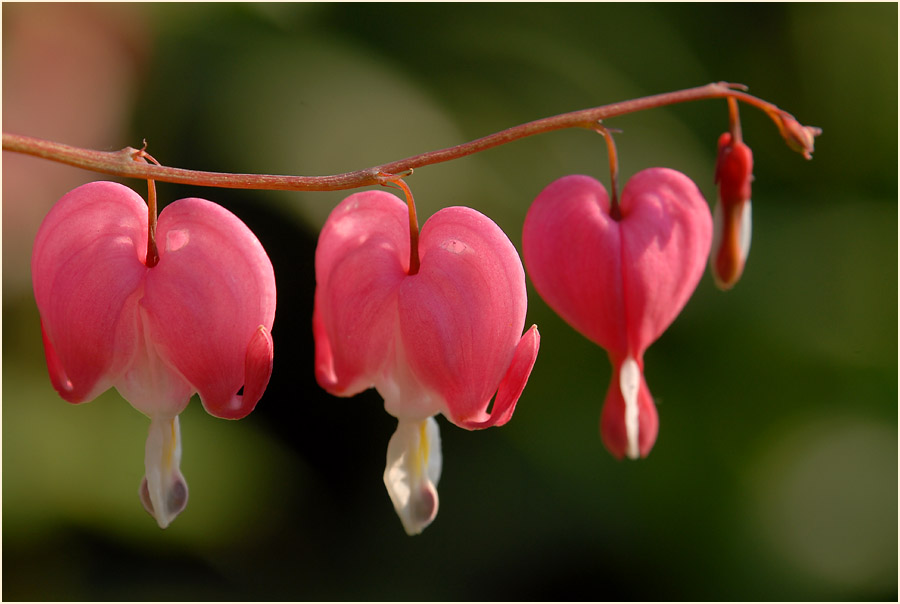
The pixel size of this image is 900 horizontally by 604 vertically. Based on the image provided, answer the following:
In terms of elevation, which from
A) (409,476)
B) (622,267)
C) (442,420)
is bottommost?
(442,420)

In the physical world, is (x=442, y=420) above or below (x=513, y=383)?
below

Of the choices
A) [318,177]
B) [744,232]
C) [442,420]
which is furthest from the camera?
[442,420]

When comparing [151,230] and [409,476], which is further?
[409,476]

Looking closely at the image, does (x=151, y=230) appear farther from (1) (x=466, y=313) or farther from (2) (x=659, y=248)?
(2) (x=659, y=248)

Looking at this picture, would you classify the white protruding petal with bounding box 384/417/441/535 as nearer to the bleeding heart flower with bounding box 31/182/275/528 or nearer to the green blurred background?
the bleeding heart flower with bounding box 31/182/275/528

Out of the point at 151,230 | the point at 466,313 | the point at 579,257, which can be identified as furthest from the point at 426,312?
the point at 151,230

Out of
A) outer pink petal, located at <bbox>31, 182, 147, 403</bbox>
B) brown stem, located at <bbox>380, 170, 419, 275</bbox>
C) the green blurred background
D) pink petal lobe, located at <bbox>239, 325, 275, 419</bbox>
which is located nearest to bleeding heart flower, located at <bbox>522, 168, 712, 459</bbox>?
brown stem, located at <bbox>380, 170, 419, 275</bbox>
